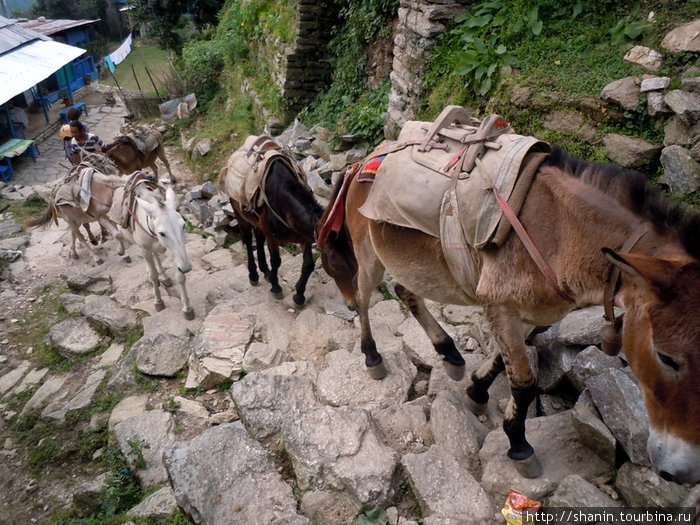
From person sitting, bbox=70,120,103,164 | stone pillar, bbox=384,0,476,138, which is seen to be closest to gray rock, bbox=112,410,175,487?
stone pillar, bbox=384,0,476,138

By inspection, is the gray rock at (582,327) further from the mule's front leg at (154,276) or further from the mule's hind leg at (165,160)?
the mule's hind leg at (165,160)

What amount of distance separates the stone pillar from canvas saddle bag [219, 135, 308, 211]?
6.84ft

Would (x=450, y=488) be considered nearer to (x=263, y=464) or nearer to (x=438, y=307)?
(x=263, y=464)

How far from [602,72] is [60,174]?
49.7 feet

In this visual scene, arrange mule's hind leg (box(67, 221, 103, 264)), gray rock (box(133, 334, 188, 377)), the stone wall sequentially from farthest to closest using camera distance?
the stone wall
mule's hind leg (box(67, 221, 103, 264))
gray rock (box(133, 334, 188, 377))

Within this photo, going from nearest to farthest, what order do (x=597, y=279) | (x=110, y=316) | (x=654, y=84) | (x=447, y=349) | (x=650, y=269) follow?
(x=650, y=269)
(x=597, y=279)
(x=447, y=349)
(x=654, y=84)
(x=110, y=316)

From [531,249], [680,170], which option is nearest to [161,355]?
[531,249]

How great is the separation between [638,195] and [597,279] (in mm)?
407

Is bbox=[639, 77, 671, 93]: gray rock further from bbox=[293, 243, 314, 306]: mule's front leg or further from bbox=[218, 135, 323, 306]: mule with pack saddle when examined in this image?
bbox=[293, 243, 314, 306]: mule's front leg

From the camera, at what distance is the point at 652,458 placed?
1753 mm

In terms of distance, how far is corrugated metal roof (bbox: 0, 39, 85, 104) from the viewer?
13.6 metres

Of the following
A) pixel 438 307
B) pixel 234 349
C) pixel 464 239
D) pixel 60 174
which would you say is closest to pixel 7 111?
pixel 60 174

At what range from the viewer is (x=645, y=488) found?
2229 millimetres

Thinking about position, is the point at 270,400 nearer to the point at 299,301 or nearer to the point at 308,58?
the point at 299,301
